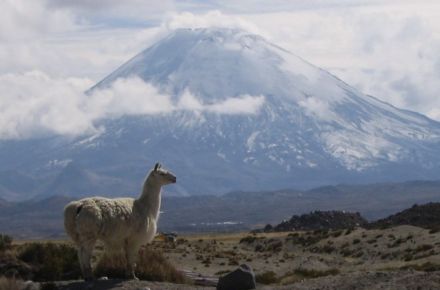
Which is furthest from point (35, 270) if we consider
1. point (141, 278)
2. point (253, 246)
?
point (253, 246)

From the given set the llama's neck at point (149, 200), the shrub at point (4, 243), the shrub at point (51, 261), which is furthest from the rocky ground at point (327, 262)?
the shrub at point (4, 243)

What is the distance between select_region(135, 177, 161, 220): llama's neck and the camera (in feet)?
74.3

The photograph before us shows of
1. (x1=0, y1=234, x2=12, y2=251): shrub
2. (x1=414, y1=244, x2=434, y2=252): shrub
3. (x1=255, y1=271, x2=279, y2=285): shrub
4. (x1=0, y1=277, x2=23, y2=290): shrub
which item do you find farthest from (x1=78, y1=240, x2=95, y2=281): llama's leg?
(x1=414, y1=244, x2=434, y2=252): shrub

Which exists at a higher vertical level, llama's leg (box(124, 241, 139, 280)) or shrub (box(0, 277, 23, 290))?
llama's leg (box(124, 241, 139, 280))

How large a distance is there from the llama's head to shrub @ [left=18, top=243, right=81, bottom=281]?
3.35 meters

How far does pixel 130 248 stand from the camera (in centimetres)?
2228

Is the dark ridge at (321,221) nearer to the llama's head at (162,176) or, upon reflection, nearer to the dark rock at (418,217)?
the dark rock at (418,217)

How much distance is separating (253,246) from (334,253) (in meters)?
10.0

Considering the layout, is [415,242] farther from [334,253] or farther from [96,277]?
[96,277]

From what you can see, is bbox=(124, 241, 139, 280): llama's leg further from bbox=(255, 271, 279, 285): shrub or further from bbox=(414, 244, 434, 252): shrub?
bbox=(414, 244, 434, 252): shrub

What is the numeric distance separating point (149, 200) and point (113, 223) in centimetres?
137

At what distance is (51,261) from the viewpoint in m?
24.4

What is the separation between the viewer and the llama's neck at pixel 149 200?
2266cm

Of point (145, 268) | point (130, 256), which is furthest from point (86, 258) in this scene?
point (145, 268)
